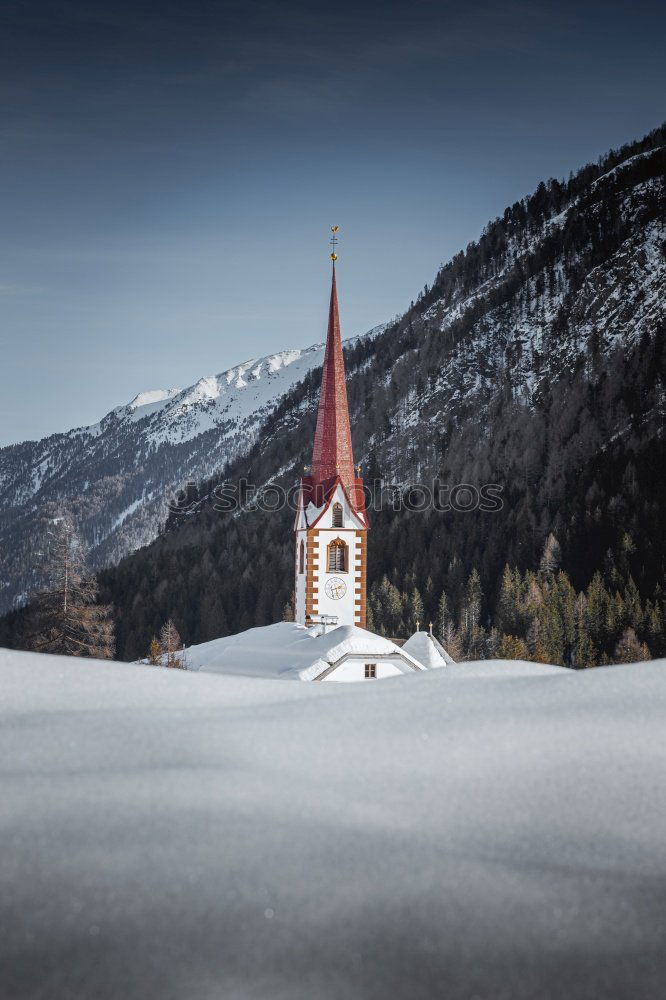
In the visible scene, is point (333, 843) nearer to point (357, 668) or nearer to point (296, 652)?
point (357, 668)

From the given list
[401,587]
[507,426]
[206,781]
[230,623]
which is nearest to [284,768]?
[206,781]

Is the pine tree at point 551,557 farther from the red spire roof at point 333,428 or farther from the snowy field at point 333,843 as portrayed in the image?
the snowy field at point 333,843

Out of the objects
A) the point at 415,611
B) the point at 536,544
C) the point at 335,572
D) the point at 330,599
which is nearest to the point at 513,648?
the point at 415,611

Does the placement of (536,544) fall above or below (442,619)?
above

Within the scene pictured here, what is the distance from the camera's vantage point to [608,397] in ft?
571

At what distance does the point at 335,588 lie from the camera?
4603cm

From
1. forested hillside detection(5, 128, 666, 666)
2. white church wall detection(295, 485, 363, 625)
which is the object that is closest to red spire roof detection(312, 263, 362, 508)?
white church wall detection(295, 485, 363, 625)

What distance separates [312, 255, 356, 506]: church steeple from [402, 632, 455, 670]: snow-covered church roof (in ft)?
34.5

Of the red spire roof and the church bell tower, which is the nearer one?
the church bell tower

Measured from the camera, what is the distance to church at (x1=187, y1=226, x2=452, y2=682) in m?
33.2

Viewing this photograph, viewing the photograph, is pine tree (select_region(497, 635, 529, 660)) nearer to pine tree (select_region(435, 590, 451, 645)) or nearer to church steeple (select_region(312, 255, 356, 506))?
pine tree (select_region(435, 590, 451, 645))

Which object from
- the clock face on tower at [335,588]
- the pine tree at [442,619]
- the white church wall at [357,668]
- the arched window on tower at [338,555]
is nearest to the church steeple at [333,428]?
the arched window on tower at [338,555]

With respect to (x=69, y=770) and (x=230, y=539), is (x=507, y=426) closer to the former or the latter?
(x=230, y=539)

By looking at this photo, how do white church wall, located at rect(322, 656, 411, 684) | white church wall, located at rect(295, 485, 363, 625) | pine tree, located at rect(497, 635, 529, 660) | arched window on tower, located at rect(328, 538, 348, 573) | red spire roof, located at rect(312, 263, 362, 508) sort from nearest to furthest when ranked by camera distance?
white church wall, located at rect(322, 656, 411, 684), white church wall, located at rect(295, 485, 363, 625), arched window on tower, located at rect(328, 538, 348, 573), red spire roof, located at rect(312, 263, 362, 508), pine tree, located at rect(497, 635, 529, 660)
